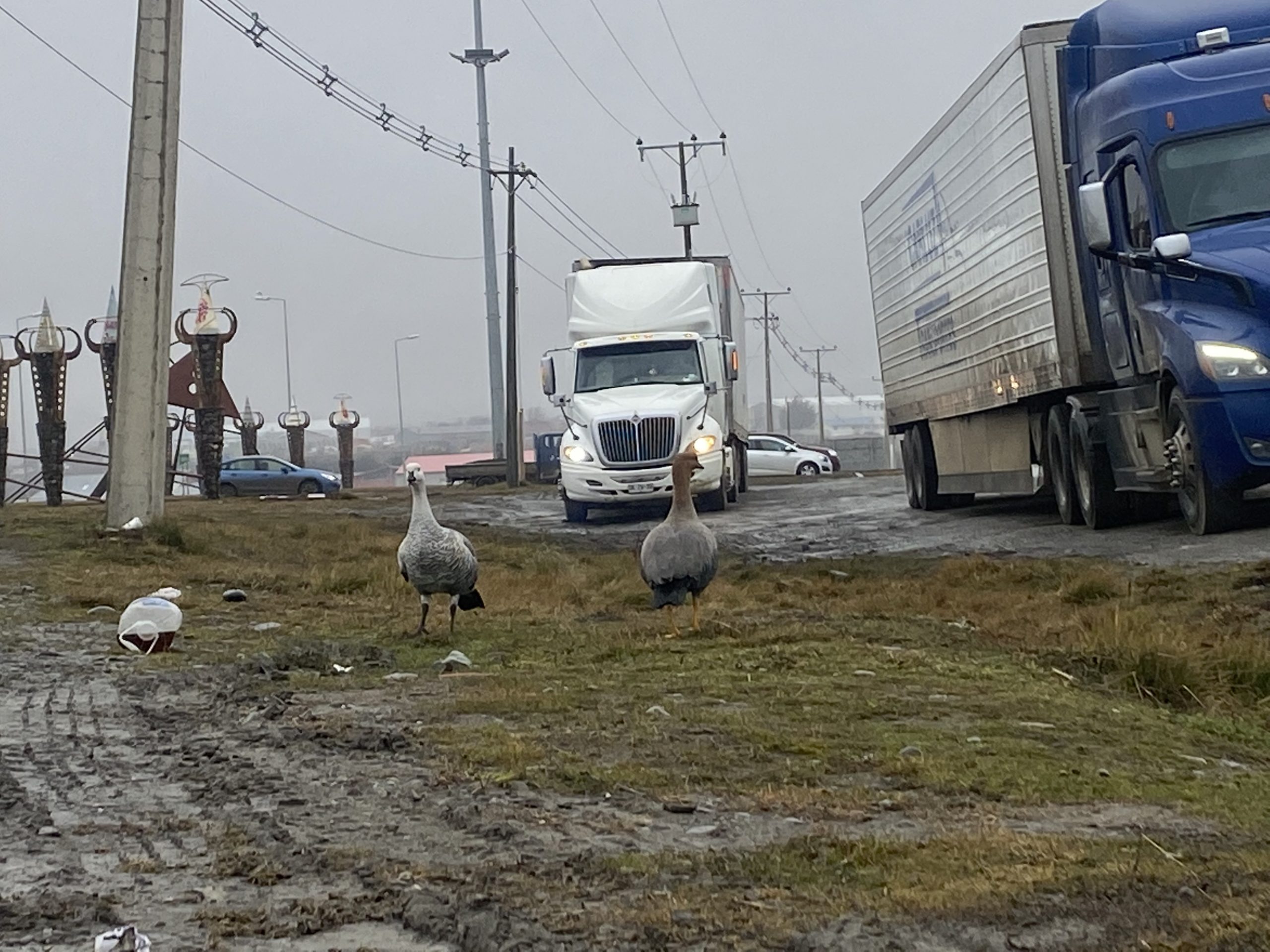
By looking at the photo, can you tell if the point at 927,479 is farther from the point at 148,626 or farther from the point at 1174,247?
the point at 148,626

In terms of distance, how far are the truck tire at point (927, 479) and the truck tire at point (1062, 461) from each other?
5324mm

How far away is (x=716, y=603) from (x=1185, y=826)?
767 cm

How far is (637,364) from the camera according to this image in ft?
93.5

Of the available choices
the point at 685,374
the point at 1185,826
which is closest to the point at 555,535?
the point at 685,374

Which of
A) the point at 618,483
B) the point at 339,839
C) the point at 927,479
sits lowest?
the point at 339,839

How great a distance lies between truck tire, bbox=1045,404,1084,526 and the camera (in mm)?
18500

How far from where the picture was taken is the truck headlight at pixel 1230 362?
45.9ft

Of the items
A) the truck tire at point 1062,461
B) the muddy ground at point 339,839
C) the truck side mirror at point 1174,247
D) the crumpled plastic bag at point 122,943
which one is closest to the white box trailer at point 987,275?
the truck tire at point 1062,461

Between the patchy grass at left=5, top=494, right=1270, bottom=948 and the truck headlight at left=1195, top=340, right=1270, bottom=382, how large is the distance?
67.4 inches

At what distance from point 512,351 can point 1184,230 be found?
3995 centimetres

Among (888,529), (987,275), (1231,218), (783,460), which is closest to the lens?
(1231,218)

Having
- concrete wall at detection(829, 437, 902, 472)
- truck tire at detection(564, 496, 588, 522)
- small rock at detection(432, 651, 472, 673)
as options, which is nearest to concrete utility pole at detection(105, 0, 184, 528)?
truck tire at detection(564, 496, 588, 522)

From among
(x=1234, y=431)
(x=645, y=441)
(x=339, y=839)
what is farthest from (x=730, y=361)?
(x=339, y=839)

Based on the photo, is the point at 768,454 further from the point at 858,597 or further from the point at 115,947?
the point at 115,947
